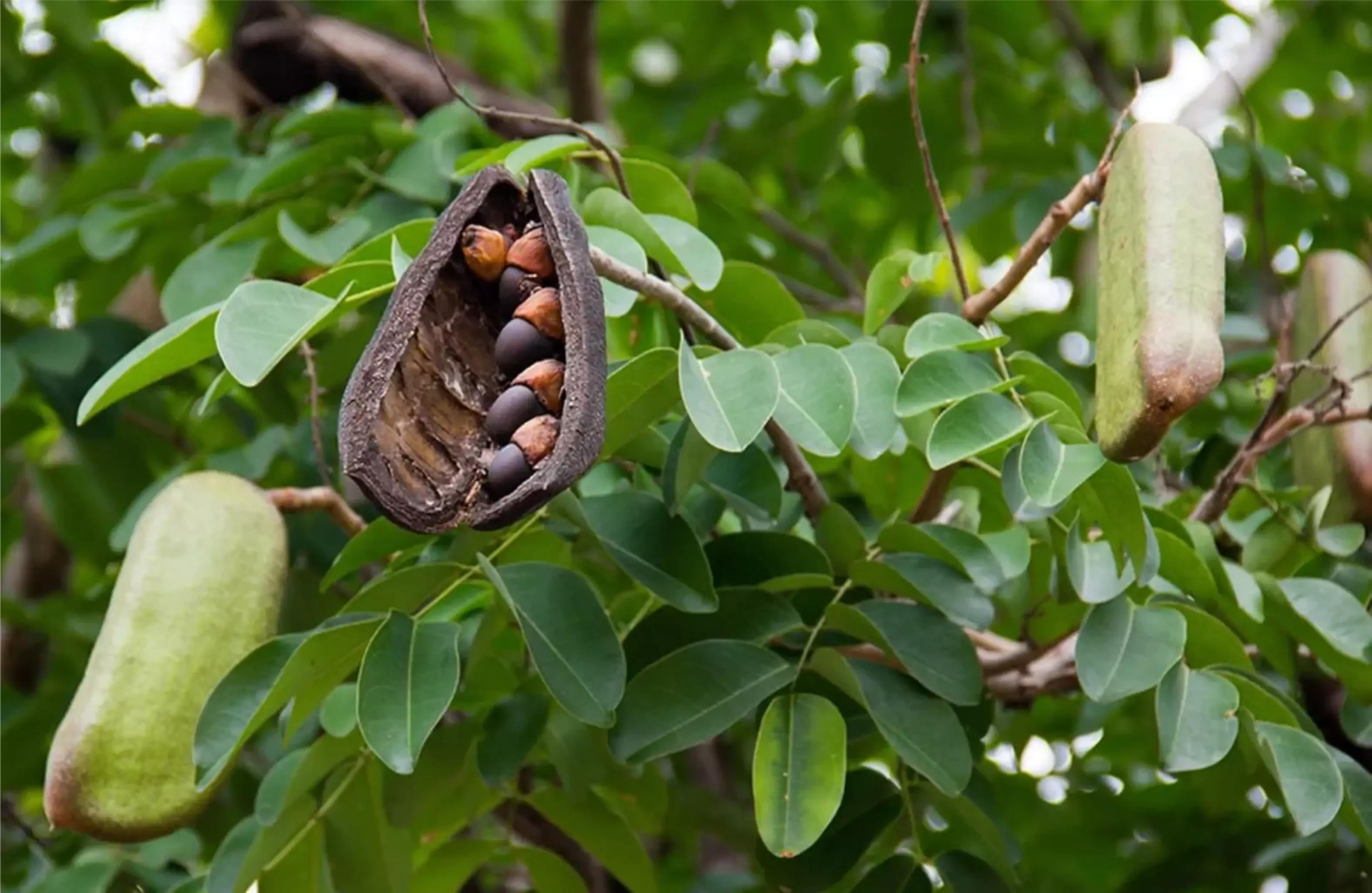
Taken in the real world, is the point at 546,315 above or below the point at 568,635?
above

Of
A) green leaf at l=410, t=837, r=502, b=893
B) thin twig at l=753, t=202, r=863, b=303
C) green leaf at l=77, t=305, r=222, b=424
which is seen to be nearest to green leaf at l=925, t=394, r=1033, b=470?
green leaf at l=77, t=305, r=222, b=424

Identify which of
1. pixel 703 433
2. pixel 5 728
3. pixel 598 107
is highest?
pixel 703 433

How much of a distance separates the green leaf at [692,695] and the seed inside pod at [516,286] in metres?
0.47

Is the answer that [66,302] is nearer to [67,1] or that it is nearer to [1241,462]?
[67,1]

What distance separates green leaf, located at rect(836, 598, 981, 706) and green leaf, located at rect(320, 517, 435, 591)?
0.51 m

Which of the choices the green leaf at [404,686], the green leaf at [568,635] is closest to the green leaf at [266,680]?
the green leaf at [404,686]

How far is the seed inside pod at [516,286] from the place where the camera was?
1.36 metres

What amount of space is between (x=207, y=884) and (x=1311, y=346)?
1.53 meters

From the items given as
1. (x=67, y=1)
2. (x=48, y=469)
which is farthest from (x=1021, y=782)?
(x=67, y=1)

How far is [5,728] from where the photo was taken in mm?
2416

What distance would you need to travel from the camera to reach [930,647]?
1723 millimetres

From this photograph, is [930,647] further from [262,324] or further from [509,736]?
[262,324]

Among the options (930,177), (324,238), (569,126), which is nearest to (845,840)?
(930,177)

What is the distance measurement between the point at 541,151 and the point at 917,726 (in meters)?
0.73
